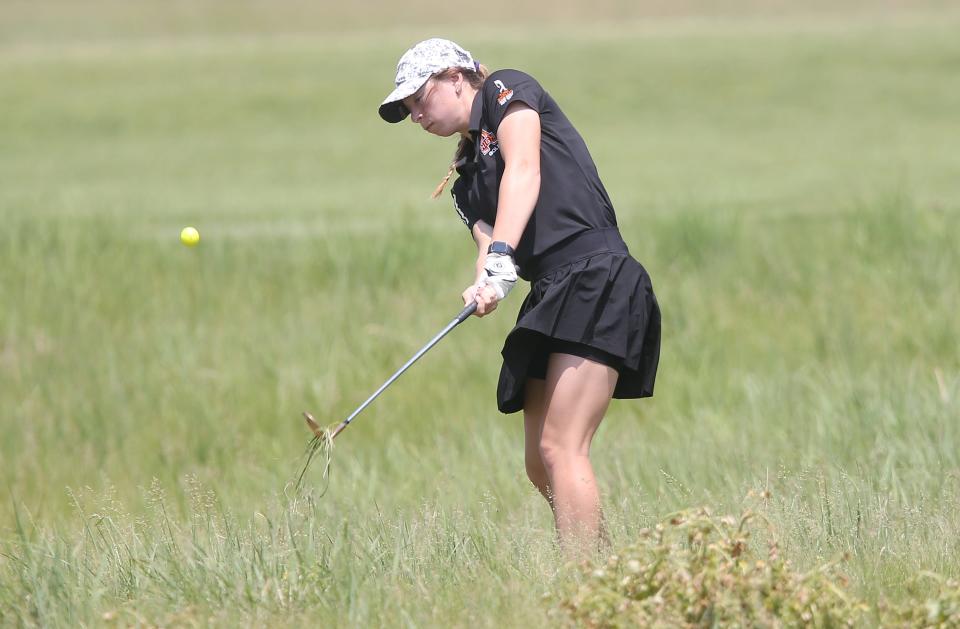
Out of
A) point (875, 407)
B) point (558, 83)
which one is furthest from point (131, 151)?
point (875, 407)

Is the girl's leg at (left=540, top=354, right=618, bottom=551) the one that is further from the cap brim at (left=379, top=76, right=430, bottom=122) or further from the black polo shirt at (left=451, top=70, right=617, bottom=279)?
the cap brim at (left=379, top=76, right=430, bottom=122)

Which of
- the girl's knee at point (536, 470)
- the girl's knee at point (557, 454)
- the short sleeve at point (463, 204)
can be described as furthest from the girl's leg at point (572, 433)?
the short sleeve at point (463, 204)

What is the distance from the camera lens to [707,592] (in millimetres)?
2973

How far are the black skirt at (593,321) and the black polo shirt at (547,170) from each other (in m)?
0.10

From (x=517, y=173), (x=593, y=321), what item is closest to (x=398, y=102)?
(x=517, y=173)

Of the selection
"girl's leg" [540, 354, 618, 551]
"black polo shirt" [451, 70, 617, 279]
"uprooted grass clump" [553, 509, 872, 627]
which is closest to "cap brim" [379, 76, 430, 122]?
"black polo shirt" [451, 70, 617, 279]

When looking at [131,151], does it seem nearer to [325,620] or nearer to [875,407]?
[875,407]

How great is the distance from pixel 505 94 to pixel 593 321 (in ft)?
2.10

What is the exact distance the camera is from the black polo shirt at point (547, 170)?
389 cm

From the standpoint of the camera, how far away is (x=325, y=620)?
3.18 meters

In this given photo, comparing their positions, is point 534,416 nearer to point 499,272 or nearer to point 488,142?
point 499,272

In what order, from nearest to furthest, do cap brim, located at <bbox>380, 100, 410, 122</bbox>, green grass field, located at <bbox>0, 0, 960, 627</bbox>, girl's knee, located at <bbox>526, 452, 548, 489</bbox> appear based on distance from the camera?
green grass field, located at <bbox>0, 0, 960, 627</bbox> → cap brim, located at <bbox>380, 100, 410, 122</bbox> → girl's knee, located at <bbox>526, 452, 548, 489</bbox>

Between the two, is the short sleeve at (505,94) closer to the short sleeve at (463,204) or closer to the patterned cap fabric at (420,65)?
the patterned cap fabric at (420,65)

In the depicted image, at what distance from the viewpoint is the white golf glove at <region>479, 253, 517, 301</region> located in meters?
3.74
